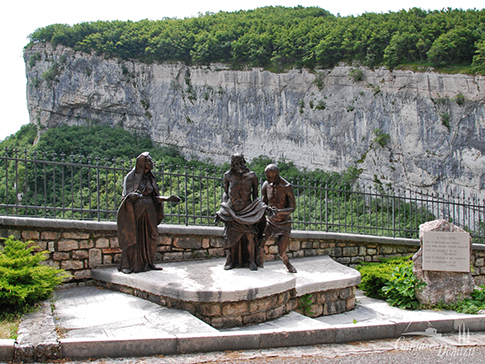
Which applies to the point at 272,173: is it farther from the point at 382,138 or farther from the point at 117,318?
the point at 382,138

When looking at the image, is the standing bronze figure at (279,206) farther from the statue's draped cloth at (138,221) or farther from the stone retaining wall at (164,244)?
the statue's draped cloth at (138,221)

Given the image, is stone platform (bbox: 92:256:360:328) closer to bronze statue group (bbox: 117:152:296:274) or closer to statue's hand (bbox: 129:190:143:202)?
bronze statue group (bbox: 117:152:296:274)

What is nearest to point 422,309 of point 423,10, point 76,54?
point 423,10

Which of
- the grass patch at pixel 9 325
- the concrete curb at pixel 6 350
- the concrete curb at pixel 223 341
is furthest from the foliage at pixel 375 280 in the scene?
the concrete curb at pixel 6 350

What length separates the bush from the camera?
4.04 metres

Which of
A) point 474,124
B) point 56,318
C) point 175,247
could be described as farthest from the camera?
point 474,124

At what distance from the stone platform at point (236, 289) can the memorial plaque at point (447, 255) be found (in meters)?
1.22

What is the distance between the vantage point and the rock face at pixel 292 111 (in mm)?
21453

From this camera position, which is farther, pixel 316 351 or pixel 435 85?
pixel 435 85

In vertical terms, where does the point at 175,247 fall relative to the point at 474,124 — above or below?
below

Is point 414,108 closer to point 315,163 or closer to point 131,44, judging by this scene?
point 315,163

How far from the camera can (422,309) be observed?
621 centimetres

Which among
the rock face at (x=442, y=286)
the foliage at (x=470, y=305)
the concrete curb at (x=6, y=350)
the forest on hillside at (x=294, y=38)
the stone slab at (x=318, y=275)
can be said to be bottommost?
the foliage at (x=470, y=305)

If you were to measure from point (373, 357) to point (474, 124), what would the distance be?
67.5 ft
